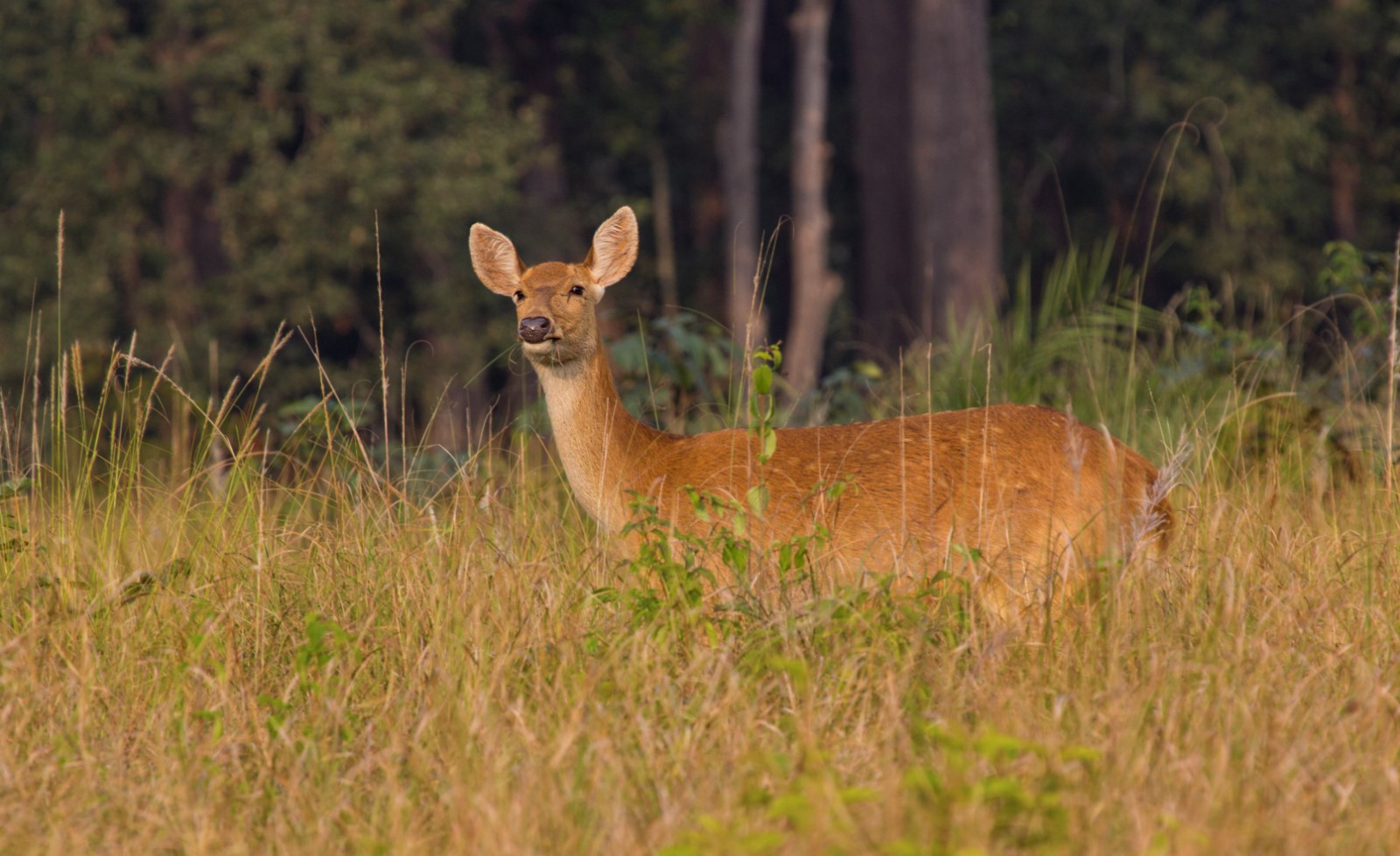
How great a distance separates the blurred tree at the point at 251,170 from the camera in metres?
17.1

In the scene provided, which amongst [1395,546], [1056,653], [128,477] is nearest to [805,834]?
[1056,653]

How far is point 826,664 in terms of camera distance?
4000 millimetres

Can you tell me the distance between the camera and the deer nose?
534cm

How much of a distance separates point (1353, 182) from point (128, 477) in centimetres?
2325

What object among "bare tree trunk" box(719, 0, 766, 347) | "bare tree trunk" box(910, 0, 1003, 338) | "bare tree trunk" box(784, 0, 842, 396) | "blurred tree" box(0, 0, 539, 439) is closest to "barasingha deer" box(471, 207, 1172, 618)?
"blurred tree" box(0, 0, 539, 439)

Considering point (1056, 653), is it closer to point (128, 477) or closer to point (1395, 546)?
point (1395, 546)

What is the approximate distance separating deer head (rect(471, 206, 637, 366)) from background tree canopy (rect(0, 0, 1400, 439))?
718 centimetres

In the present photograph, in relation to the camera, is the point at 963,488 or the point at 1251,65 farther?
the point at 1251,65

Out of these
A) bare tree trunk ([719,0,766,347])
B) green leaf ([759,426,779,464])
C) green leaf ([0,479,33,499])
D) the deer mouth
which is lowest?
bare tree trunk ([719,0,766,347])

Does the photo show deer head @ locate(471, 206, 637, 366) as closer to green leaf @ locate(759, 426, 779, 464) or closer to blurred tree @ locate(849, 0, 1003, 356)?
green leaf @ locate(759, 426, 779, 464)

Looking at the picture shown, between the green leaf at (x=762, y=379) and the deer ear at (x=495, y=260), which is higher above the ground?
the green leaf at (x=762, y=379)

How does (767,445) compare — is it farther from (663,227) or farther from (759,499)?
(663,227)

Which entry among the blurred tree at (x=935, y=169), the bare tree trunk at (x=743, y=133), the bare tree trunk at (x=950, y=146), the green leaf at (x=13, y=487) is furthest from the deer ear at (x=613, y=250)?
the bare tree trunk at (x=743, y=133)

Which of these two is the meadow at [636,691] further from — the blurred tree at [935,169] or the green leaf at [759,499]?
the blurred tree at [935,169]
